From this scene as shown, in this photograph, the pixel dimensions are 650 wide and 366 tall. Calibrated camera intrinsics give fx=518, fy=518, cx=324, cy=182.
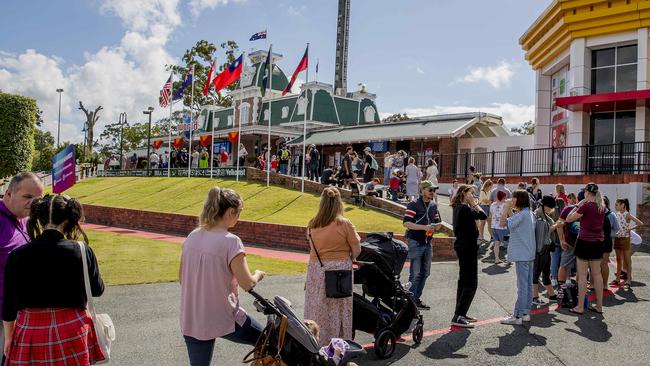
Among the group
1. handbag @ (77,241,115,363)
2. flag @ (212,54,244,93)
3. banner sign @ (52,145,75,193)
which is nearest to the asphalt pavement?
handbag @ (77,241,115,363)

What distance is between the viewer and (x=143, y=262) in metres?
11.5

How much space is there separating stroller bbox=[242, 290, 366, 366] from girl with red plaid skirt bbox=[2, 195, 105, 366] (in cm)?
115

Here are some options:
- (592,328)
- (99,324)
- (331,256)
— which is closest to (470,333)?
(592,328)

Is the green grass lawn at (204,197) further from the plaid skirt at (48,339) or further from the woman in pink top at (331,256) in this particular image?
the plaid skirt at (48,339)

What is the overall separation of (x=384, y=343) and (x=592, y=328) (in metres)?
3.32

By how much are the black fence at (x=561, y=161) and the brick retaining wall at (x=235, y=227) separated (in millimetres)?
8590

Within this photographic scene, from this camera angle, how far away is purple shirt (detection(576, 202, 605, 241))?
7770mm

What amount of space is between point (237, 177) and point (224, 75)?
5.04 meters

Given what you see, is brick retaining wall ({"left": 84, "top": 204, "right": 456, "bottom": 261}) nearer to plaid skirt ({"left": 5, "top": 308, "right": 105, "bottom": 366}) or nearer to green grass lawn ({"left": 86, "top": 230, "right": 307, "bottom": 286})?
green grass lawn ({"left": 86, "top": 230, "right": 307, "bottom": 286})

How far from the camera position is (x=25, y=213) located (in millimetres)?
3934

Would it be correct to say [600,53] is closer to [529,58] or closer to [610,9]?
[610,9]

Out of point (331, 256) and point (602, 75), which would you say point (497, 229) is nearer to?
point (331, 256)

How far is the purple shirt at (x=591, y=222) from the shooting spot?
7770 millimetres

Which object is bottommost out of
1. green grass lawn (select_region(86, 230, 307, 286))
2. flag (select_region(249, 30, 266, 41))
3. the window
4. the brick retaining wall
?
green grass lawn (select_region(86, 230, 307, 286))
